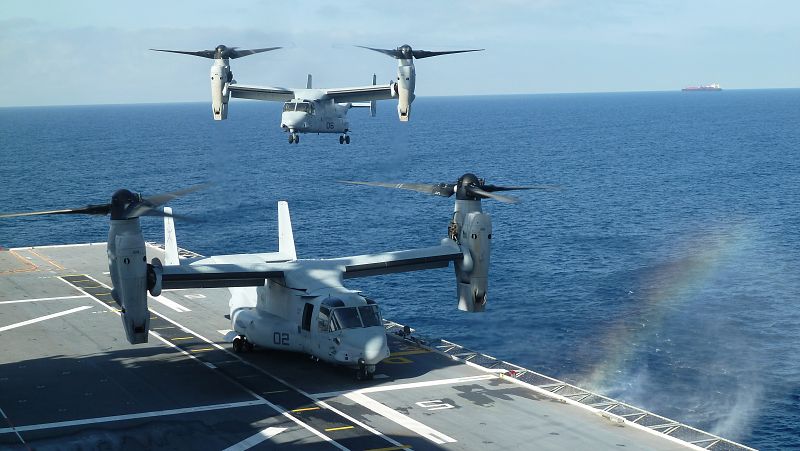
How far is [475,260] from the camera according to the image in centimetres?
4712

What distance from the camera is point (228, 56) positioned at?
50031 mm

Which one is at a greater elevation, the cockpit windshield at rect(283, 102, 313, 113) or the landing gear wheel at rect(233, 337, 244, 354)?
the cockpit windshield at rect(283, 102, 313, 113)

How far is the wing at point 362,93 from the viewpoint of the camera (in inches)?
2086

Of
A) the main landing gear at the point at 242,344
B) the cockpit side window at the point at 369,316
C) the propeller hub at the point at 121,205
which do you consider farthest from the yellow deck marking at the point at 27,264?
the cockpit side window at the point at 369,316

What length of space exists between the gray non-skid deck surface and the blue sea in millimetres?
9691

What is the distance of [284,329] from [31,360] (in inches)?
545

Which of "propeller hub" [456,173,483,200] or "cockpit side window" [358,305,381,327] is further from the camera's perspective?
"propeller hub" [456,173,483,200]

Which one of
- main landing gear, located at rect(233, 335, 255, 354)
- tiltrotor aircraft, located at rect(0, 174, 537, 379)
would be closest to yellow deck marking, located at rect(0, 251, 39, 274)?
tiltrotor aircraft, located at rect(0, 174, 537, 379)

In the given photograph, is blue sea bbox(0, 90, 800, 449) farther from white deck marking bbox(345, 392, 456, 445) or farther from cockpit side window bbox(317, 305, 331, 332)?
white deck marking bbox(345, 392, 456, 445)

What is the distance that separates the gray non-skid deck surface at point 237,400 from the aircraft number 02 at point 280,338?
1.29 metres

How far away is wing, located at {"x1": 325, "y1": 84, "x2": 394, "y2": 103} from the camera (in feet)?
174

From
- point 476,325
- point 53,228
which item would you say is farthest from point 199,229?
point 476,325

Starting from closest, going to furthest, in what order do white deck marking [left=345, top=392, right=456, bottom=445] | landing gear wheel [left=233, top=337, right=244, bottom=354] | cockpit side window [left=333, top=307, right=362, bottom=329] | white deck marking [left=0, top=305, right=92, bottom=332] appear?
white deck marking [left=345, top=392, right=456, bottom=445], cockpit side window [left=333, top=307, right=362, bottom=329], landing gear wheel [left=233, top=337, right=244, bottom=354], white deck marking [left=0, top=305, right=92, bottom=332]

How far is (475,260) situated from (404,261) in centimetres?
400
